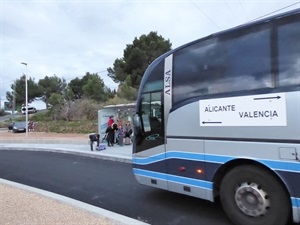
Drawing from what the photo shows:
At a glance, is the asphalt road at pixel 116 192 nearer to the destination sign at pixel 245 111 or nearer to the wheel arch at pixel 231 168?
the wheel arch at pixel 231 168

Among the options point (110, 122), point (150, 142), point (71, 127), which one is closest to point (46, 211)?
point (150, 142)

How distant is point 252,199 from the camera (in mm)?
4180

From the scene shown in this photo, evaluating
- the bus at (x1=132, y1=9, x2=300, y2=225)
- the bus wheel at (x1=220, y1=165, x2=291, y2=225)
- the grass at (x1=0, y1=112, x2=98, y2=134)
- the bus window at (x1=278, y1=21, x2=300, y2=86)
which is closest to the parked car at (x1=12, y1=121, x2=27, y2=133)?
the grass at (x1=0, y1=112, x2=98, y2=134)

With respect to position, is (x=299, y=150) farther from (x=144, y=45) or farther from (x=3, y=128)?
(x=3, y=128)

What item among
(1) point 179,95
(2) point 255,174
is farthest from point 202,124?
(2) point 255,174

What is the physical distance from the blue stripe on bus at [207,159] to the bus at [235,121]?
0.01 metres

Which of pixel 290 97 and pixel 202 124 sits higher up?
pixel 290 97

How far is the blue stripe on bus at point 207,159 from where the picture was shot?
3780 mm

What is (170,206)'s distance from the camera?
552 cm

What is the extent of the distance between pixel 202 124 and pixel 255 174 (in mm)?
1089

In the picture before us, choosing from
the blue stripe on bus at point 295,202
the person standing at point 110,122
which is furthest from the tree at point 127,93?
the blue stripe on bus at point 295,202

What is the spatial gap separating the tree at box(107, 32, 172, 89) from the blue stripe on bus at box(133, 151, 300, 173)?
33216 millimetres

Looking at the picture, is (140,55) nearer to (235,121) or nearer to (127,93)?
(127,93)

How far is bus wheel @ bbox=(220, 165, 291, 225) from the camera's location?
393cm
